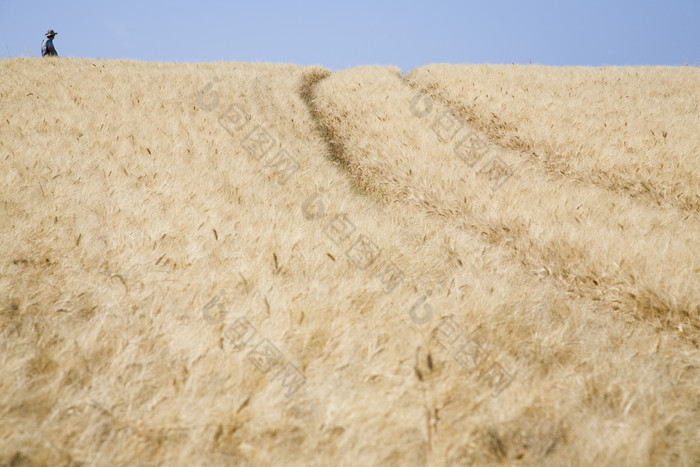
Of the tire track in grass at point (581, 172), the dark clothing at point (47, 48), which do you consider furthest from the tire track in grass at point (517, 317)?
the dark clothing at point (47, 48)

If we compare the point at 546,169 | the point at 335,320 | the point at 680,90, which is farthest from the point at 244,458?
the point at 680,90

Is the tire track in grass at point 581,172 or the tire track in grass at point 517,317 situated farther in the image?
the tire track in grass at point 581,172

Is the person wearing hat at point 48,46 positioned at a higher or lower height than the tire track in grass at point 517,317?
higher

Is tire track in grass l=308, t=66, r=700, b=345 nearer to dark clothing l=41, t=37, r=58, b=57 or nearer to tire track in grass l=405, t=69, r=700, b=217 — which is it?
tire track in grass l=405, t=69, r=700, b=217

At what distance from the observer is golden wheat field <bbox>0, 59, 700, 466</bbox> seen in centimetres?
163

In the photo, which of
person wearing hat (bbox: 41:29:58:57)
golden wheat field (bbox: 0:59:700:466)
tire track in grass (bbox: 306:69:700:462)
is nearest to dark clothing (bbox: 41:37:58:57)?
person wearing hat (bbox: 41:29:58:57)

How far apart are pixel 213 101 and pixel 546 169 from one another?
856 centimetres

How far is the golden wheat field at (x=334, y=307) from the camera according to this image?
1627mm

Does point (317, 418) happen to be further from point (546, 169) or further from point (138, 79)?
point (138, 79)

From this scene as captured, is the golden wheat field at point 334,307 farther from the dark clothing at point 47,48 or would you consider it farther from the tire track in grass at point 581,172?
the dark clothing at point 47,48

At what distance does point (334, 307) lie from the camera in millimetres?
2396

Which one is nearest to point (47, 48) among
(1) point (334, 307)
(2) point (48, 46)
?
(2) point (48, 46)

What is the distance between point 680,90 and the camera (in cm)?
1225

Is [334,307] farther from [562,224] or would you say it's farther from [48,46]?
[48,46]
